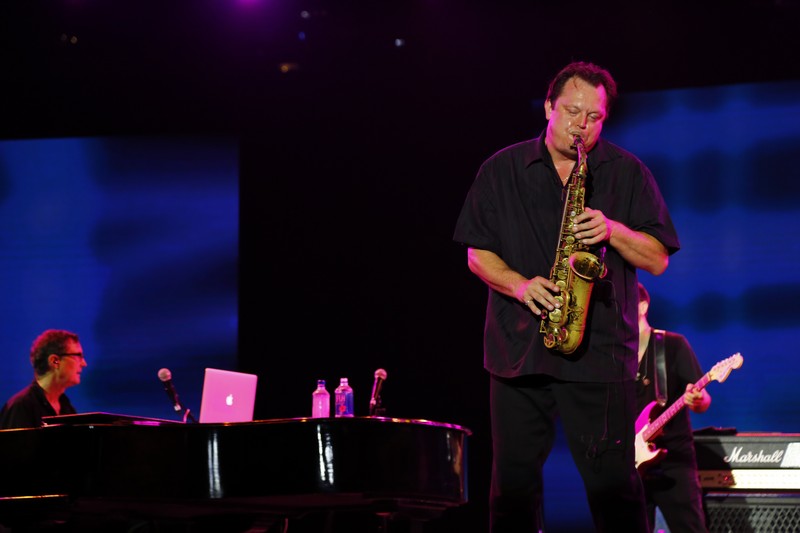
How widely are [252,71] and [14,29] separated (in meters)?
1.83

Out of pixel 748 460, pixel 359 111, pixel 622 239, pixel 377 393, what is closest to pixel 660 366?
pixel 748 460

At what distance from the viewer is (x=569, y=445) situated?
3.00 m

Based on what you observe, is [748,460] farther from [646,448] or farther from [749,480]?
[646,448]

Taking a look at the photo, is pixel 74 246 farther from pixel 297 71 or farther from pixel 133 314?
pixel 297 71

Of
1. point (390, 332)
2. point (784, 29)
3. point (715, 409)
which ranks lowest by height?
point (715, 409)

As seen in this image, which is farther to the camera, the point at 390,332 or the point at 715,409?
the point at 390,332

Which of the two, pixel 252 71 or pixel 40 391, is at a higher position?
pixel 252 71

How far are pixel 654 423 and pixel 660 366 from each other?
1.27 feet

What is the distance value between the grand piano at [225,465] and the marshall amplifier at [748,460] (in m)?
2.76

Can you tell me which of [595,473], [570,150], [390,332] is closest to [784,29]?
[390,332]

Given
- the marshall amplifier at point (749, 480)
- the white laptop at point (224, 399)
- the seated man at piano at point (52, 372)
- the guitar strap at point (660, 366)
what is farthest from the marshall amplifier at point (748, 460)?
the seated man at piano at point (52, 372)

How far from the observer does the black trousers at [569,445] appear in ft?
9.58

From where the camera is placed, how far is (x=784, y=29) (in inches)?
258

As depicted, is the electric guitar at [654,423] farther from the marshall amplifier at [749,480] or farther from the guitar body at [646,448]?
the marshall amplifier at [749,480]
